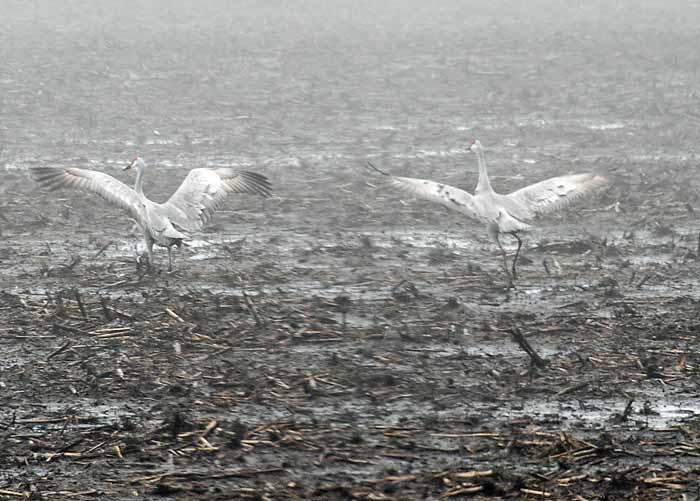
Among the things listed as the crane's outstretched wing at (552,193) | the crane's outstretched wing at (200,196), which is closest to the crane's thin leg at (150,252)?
the crane's outstretched wing at (200,196)

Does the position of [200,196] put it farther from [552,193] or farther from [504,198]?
[552,193]

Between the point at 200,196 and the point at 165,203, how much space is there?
0.36 meters

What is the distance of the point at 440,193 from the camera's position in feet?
34.8

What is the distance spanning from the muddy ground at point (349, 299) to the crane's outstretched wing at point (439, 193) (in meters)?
0.48

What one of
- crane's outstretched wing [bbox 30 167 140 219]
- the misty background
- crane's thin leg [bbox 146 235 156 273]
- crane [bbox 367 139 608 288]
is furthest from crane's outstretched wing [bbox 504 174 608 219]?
crane's outstretched wing [bbox 30 167 140 219]

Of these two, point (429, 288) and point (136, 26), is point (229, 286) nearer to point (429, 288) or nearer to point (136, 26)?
point (429, 288)

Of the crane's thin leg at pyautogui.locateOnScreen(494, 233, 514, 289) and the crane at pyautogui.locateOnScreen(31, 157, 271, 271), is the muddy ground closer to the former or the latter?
the crane's thin leg at pyautogui.locateOnScreen(494, 233, 514, 289)

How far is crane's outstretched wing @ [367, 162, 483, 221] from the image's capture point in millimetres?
10617

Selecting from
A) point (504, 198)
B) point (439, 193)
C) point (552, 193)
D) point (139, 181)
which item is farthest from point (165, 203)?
point (552, 193)

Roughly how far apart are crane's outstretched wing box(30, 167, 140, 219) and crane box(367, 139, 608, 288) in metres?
2.08

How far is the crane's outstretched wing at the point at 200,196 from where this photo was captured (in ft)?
35.5

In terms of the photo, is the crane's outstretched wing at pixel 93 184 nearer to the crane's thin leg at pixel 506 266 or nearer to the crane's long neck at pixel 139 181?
the crane's long neck at pixel 139 181

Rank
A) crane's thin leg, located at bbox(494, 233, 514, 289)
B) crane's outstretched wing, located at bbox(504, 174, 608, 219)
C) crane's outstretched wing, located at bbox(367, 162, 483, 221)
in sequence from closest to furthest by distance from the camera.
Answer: crane's thin leg, located at bbox(494, 233, 514, 289) → crane's outstretched wing, located at bbox(367, 162, 483, 221) → crane's outstretched wing, located at bbox(504, 174, 608, 219)

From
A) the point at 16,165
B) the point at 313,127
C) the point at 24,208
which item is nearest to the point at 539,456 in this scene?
the point at 24,208
